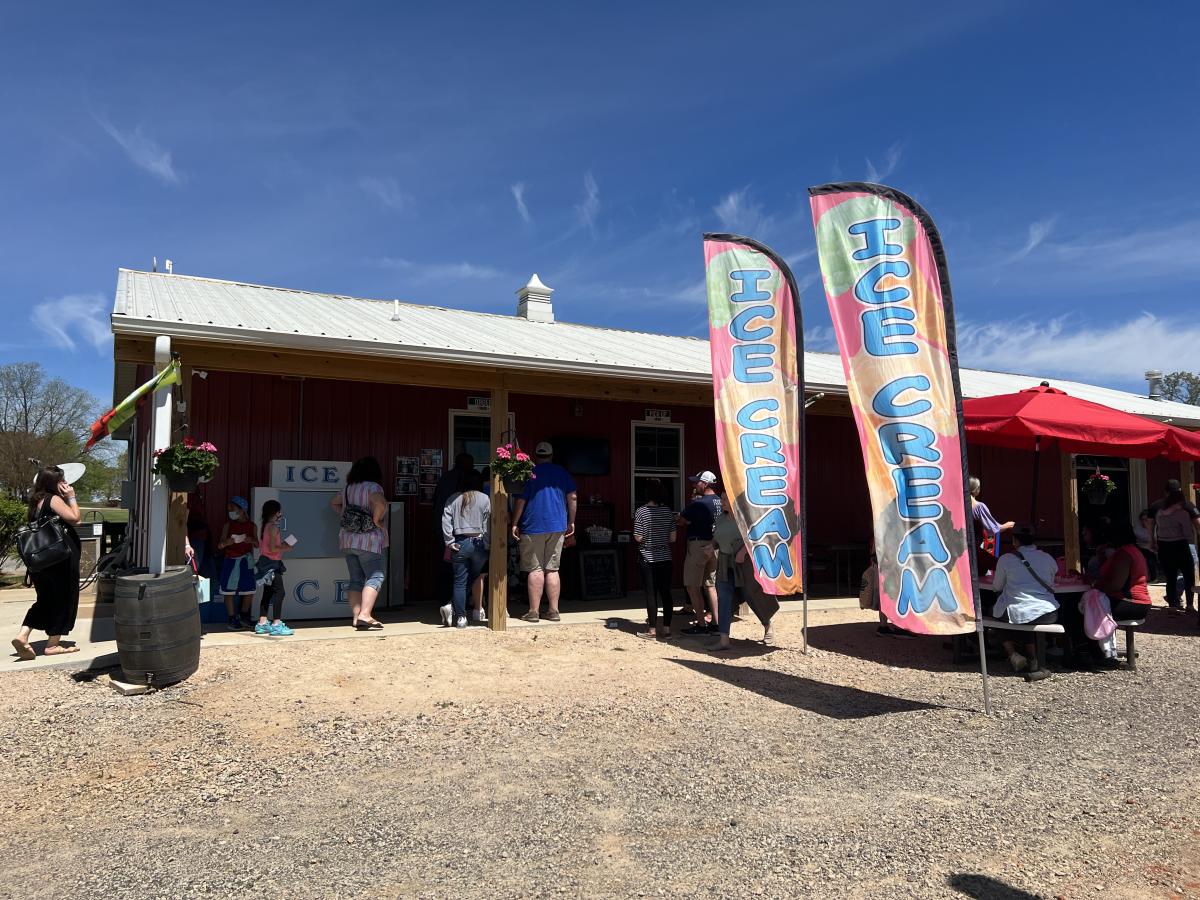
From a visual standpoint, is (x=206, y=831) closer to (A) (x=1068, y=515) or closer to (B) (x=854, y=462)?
(A) (x=1068, y=515)

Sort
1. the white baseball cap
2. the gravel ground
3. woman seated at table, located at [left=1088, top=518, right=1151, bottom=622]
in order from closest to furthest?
the gravel ground < woman seated at table, located at [left=1088, top=518, right=1151, bottom=622] < the white baseball cap

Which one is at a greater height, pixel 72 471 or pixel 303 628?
pixel 72 471

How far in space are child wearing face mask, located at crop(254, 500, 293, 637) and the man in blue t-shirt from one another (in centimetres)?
222

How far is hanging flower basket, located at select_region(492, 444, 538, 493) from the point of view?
7891 mm

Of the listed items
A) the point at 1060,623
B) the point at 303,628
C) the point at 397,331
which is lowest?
the point at 303,628

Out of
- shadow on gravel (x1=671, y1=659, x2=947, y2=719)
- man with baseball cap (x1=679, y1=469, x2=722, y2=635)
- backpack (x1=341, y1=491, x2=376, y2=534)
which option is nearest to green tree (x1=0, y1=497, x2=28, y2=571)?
backpack (x1=341, y1=491, x2=376, y2=534)

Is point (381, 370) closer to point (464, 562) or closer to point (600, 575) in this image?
point (464, 562)

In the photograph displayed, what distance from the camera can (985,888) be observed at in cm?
303

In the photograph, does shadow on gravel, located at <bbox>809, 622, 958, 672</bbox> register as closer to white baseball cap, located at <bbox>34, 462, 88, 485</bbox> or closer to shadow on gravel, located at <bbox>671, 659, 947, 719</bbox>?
shadow on gravel, located at <bbox>671, 659, 947, 719</bbox>

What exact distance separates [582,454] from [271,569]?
14.9ft

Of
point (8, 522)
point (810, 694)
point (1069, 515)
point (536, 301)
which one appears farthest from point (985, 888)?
point (8, 522)

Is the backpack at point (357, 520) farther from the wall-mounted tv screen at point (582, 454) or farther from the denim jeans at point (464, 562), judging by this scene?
the wall-mounted tv screen at point (582, 454)

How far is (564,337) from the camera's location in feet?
38.0

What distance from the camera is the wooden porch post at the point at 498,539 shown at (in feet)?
26.3
